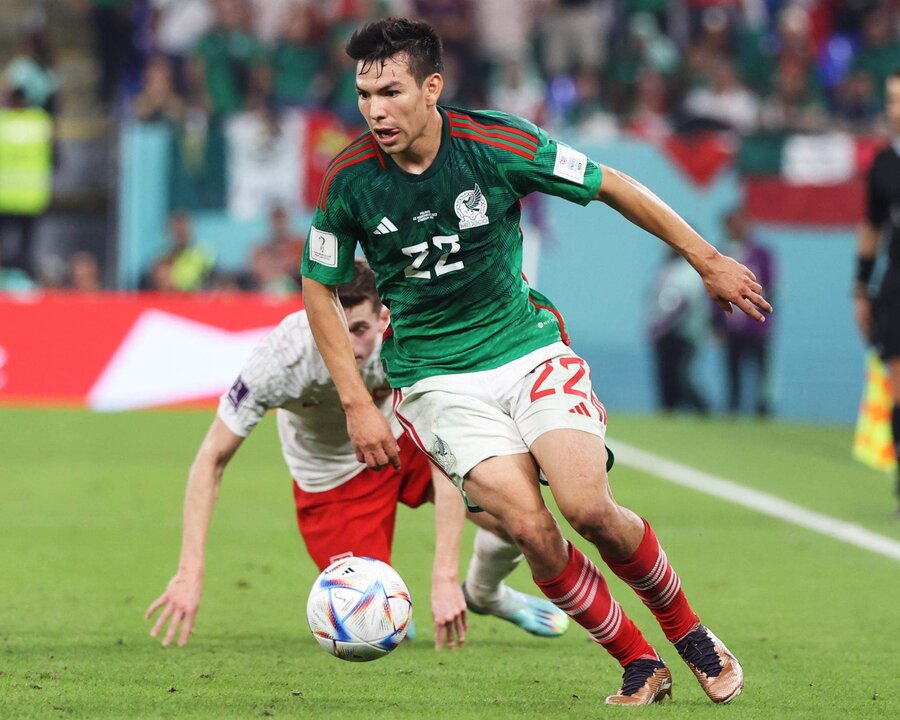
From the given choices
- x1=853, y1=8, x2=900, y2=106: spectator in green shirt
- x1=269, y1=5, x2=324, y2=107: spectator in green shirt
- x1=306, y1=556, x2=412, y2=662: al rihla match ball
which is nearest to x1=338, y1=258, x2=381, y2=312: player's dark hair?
x1=306, y1=556, x2=412, y2=662: al rihla match ball

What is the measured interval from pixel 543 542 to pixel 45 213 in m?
11.5

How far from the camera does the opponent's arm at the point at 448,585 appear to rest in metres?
5.00

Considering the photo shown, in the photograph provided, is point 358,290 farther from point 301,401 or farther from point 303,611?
point 303,611

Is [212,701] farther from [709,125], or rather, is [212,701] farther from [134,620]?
[709,125]

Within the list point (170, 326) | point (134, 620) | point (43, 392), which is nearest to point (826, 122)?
point (170, 326)

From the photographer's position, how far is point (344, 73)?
1642 cm

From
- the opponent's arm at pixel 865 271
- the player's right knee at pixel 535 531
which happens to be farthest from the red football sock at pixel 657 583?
the opponent's arm at pixel 865 271

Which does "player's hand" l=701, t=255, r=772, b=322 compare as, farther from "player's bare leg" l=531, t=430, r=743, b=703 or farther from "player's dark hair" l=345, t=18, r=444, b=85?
"player's dark hair" l=345, t=18, r=444, b=85

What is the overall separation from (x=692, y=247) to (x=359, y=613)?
1.47m

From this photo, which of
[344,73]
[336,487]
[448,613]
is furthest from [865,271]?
[344,73]

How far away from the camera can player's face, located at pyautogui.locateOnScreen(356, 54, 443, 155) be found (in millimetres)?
4766

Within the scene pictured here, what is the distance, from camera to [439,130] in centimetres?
493

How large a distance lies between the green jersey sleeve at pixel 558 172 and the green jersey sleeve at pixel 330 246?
20.7 inches

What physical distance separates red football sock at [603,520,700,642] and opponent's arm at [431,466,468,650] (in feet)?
1.73
